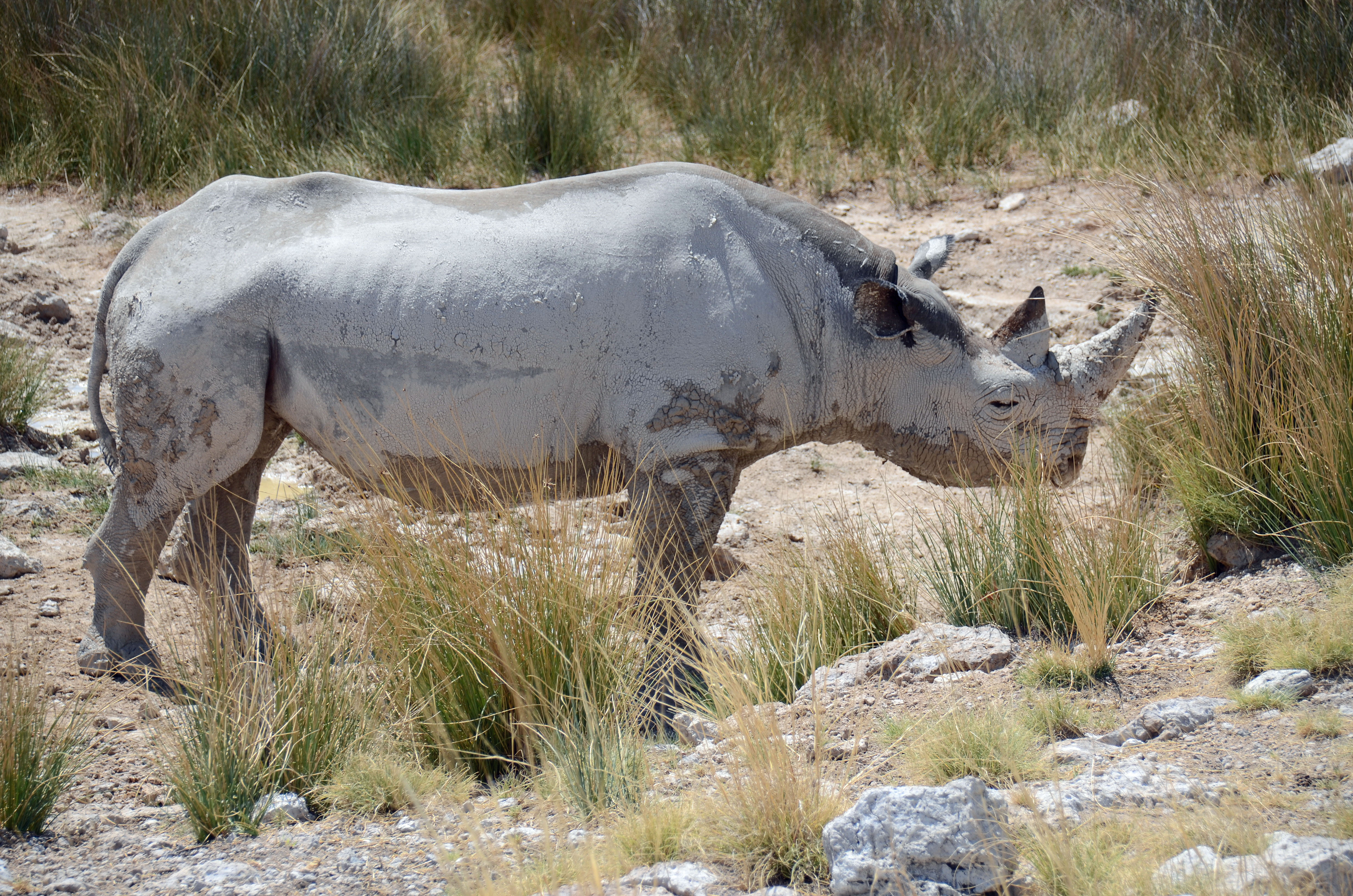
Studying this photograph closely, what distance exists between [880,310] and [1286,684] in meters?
1.76

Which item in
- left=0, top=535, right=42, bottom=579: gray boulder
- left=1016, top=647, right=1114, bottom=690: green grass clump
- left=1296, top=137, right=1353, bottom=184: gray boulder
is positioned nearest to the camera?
left=1016, top=647, right=1114, bottom=690: green grass clump

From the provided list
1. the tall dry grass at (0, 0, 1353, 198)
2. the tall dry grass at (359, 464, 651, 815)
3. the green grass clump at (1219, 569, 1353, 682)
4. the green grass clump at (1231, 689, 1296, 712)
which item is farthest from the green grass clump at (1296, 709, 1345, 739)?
the tall dry grass at (0, 0, 1353, 198)

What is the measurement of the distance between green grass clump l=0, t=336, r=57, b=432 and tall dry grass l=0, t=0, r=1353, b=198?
7.45 feet

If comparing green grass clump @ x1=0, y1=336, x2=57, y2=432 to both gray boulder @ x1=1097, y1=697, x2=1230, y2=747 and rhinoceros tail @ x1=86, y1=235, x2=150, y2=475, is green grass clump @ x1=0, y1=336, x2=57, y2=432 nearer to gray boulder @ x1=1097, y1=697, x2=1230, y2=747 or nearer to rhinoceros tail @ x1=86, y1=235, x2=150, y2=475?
rhinoceros tail @ x1=86, y1=235, x2=150, y2=475

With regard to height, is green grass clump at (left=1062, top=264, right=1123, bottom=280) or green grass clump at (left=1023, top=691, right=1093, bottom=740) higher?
green grass clump at (left=1062, top=264, right=1123, bottom=280)

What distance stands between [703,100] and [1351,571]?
22.8 ft

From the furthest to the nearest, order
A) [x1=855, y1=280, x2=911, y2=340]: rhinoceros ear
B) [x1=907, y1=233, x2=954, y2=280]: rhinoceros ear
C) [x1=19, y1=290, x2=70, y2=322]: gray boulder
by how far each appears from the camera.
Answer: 1. [x1=19, y1=290, x2=70, y2=322]: gray boulder
2. [x1=907, y1=233, x2=954, y2=280]: rhinoceros ear
3. [x1=855, y1=280, x2=911, y2=340]: rhinoceros ear

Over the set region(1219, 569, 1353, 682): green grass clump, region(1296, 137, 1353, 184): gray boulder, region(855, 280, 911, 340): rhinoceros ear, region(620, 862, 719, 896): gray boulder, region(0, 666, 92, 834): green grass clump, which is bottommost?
region(620, 862, 719, 896): gray boulder

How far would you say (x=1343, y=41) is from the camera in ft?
27.0

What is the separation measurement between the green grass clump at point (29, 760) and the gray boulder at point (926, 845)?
1.98m

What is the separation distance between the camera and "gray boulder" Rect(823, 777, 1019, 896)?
87.4 inches

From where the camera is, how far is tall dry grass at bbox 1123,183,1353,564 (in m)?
3.73

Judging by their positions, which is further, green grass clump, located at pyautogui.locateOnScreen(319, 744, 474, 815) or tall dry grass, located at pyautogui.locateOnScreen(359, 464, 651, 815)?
tall dry grass, located at pyautogui.locateOnScreen(359, 464, 651, 815)

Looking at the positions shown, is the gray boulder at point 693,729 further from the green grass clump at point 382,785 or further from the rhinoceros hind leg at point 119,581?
the rhinoceros hind leg at point 119,581
